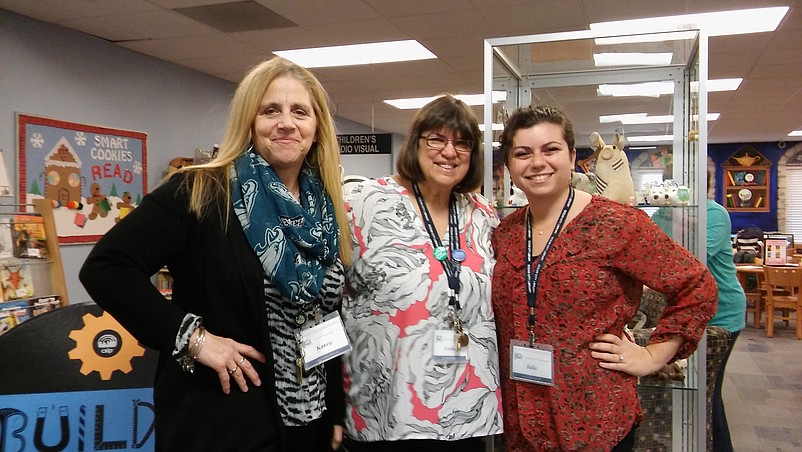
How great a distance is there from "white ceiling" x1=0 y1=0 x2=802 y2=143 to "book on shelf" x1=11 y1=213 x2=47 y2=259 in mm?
1757

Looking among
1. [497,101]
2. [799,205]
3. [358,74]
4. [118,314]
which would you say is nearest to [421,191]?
[497,101]

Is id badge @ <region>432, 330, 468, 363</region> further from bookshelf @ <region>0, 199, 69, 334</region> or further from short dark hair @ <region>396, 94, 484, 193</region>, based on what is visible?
bookshelf @ <region>0, 199, 69, 334</region>

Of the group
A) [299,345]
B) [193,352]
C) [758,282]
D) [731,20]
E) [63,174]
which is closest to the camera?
[193,352]

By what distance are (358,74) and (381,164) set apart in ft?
16.7

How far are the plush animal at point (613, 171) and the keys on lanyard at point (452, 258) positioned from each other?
673 mm

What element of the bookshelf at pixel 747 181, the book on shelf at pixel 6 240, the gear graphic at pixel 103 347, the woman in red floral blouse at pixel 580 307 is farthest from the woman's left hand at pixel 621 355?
the bookshelf at pixel 747 181

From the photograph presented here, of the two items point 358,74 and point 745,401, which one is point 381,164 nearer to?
point 358,74

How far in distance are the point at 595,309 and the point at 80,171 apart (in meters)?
4.82

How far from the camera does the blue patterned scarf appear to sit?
1354 mm

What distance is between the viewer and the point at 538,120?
162cm

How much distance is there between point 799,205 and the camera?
13.2 metres

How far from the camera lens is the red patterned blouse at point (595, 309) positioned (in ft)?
4.98

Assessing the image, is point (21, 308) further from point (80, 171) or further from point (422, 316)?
point (422, 316)

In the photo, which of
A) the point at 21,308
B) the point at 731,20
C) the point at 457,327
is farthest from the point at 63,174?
the point at 731,20
